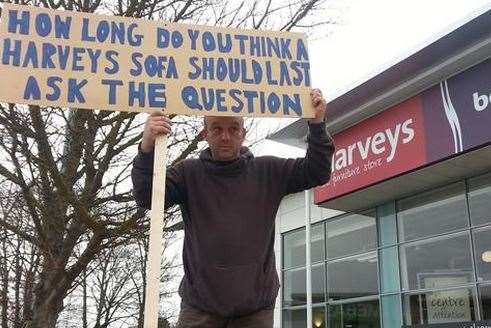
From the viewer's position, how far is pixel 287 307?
17.5 m

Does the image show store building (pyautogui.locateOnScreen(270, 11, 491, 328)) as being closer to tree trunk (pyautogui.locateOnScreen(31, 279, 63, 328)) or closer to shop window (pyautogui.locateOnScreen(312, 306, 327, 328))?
shop window (pyautogui.locateOnScreen(312, 306, 327, 328))

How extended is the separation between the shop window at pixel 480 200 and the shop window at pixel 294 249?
5988 mm

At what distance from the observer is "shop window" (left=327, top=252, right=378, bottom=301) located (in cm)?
1425

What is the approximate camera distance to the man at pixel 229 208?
2.59 metres

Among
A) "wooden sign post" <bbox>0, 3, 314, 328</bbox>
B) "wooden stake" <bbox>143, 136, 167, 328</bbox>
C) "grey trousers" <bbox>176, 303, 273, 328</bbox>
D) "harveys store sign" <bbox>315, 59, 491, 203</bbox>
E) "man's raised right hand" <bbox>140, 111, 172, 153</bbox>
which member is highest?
"harveys store sign" <bbox>315, 59, 491, 203</bbox>

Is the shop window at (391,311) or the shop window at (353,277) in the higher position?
the shop window at (353,277)

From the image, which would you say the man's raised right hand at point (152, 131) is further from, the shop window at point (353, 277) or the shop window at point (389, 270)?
the shop window at point (353, 277)

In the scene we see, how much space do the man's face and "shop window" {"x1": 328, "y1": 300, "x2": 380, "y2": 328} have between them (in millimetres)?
11800

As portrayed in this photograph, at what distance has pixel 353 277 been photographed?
1490 centimetres

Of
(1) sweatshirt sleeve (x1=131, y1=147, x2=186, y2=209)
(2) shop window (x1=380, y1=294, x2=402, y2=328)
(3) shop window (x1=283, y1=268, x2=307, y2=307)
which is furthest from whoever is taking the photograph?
(3) shop window (x1=283, y1=268, x2=307, y2=307)

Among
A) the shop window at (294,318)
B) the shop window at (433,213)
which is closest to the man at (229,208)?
the shop window at (433,213)

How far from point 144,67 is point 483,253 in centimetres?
981

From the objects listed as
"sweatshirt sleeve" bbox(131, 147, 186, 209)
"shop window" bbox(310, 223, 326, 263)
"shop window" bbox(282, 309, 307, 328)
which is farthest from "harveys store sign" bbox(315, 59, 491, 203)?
"sweatshirt sleeve" bbox(131, 147, 186, 209)

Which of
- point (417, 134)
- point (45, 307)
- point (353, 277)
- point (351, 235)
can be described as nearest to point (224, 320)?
point (45, 307)
